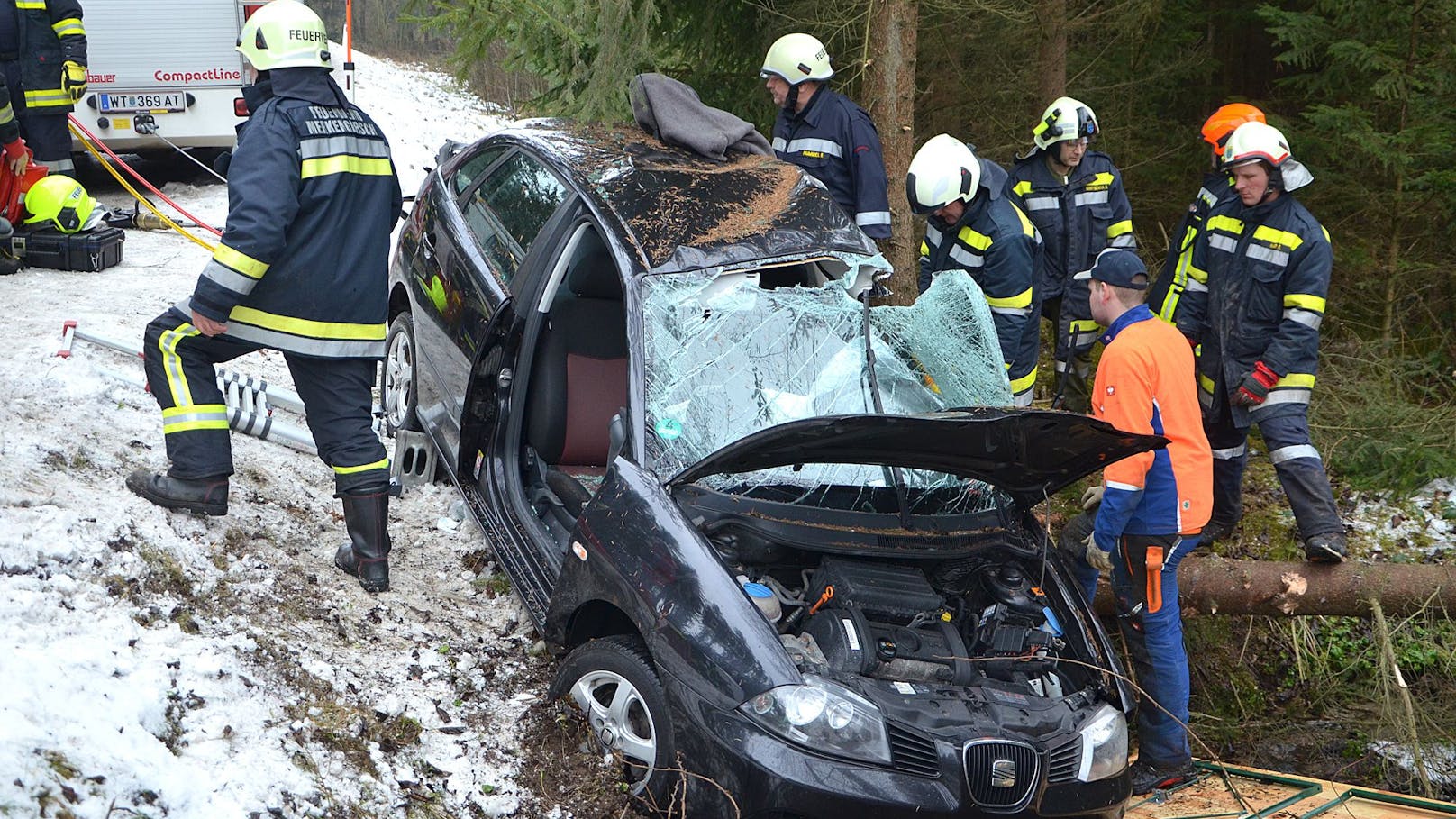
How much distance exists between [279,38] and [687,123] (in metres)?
1.65

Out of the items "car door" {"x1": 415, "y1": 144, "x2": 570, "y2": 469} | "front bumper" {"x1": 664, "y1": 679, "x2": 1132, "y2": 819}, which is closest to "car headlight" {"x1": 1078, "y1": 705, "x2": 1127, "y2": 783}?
"front bumper" {"x1": 664, "y1": 679, "x2": 1132, "y2": 819}

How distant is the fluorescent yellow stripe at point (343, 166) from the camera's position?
414cm

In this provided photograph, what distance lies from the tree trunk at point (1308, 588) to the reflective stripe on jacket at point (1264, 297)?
729 mm

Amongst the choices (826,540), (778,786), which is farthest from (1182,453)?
(778,786)

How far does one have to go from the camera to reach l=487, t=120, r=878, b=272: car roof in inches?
160

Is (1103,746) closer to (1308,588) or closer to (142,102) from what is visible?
(1308,588)

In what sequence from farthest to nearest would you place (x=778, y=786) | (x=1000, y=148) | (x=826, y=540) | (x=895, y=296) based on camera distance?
(x=1000, y=148) < (x=895, y=296) < (x=826, y=540) < (x=778, y=786)

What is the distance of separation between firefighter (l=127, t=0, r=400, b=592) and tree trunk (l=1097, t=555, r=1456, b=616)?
3.20 metres

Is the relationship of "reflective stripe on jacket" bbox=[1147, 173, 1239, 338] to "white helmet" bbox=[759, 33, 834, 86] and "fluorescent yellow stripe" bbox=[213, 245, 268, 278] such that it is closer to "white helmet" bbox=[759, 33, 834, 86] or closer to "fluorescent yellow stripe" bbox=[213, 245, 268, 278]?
"white helmet" bbox=[759, 33, 834, 86]

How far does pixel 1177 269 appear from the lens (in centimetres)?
591

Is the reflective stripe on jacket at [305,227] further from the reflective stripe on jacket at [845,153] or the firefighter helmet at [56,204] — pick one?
the firefighter helmet at [56,204]

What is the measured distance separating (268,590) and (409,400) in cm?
136

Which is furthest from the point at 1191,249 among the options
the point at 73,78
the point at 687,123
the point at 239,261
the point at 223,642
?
the point at 73,78

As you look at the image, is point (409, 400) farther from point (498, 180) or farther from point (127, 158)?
point (127, 158)
